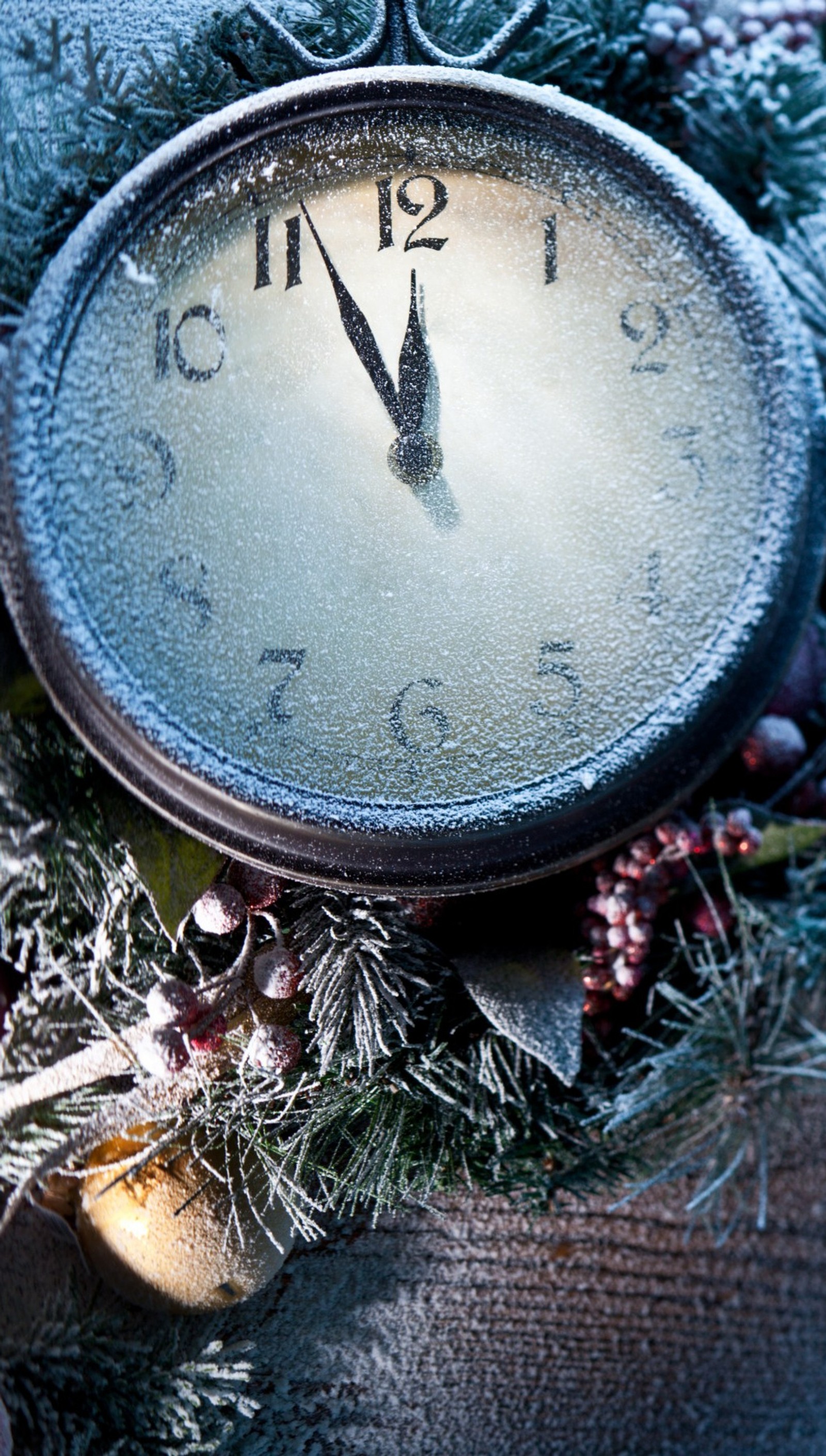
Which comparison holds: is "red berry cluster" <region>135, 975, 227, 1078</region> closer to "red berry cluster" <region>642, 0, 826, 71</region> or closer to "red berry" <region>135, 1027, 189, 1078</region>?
"red berry" <region>135, 1027, 189, 1078</region>

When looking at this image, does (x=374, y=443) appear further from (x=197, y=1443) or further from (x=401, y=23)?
(x=197, y=1443)

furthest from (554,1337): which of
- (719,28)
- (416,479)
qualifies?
(719,28)

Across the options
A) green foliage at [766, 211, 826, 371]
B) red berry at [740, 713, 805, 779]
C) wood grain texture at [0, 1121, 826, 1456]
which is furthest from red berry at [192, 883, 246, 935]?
green foliage at [766, 211, 826, 371]

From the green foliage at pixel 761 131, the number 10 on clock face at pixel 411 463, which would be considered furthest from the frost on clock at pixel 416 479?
the green foliage at pixel 761 131

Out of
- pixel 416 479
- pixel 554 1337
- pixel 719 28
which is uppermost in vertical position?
pixel 719 28

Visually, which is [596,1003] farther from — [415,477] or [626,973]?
[415,477]
